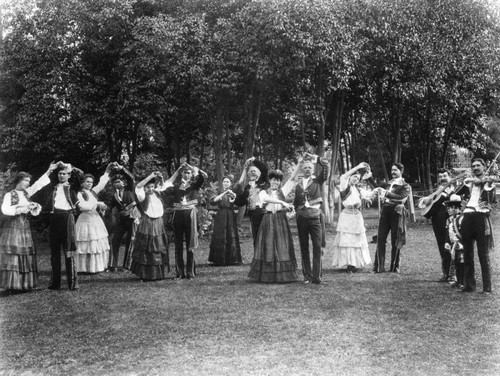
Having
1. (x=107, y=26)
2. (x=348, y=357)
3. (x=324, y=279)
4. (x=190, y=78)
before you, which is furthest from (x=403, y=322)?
(x=107, y=26)

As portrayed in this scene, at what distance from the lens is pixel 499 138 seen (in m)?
34.9

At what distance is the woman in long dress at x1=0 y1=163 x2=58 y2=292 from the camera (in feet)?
29.5

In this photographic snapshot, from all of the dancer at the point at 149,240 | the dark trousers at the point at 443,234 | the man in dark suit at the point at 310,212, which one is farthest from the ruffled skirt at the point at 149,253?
Result: the dark trousers at the point at 443,234

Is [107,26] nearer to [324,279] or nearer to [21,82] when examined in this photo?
[21,82]

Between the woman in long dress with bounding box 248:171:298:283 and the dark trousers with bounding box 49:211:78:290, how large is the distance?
3037 mm

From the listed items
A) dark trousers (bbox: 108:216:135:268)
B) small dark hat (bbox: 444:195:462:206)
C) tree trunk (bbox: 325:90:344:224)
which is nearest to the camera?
small dark hat (bbox: 444:195:462:206)

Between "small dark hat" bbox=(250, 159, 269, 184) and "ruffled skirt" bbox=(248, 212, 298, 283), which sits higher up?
"small dark hat" bbox=(250, 159, 269, 184)

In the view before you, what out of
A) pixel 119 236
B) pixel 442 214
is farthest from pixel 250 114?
pixel 442 214

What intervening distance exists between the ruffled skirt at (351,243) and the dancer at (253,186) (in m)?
1.68

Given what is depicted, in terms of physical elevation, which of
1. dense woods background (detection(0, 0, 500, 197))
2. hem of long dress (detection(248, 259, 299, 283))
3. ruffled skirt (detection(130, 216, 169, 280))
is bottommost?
hem of long dress (detection(248, 259, 299, 283))

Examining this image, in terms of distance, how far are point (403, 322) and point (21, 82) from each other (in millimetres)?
17075

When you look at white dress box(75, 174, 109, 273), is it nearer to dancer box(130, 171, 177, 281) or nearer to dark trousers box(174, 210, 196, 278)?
dancer box(130, 171, 177, 281)

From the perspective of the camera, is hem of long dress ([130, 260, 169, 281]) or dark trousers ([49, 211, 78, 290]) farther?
hem of long dress ([130, 260, 169, 281])

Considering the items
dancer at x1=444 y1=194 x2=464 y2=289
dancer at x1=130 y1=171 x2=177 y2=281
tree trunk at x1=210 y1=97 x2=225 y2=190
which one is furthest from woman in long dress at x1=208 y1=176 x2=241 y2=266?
tree trunk at x1=210 y1=97 x2=225 y2=190
